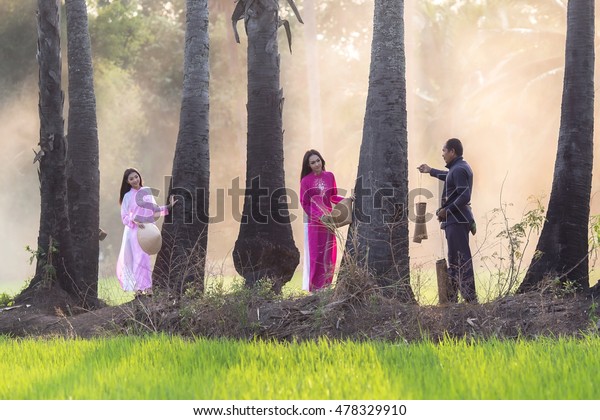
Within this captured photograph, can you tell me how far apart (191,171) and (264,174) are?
1042mm

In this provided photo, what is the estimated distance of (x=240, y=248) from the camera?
12945 millimetres

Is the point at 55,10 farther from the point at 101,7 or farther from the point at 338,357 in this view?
the point at 101,7

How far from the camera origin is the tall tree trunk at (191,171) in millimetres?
12703

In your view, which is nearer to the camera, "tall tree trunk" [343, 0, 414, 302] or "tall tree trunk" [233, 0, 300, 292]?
"tall tree trunk" [343, 0, 414, 302]

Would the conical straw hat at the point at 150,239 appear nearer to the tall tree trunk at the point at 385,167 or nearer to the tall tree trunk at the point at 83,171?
the tall tree trunk at the point at 83,171

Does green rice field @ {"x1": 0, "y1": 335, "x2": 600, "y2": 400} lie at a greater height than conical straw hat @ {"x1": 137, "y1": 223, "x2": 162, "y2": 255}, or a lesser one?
lesser

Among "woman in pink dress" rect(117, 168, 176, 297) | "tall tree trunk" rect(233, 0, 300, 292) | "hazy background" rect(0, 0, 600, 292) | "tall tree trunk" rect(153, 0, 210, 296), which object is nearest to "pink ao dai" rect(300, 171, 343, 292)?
"tall tree trunk" rect(233, 0, 300, 292)

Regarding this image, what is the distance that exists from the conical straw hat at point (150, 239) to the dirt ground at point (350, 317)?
1.66 meters

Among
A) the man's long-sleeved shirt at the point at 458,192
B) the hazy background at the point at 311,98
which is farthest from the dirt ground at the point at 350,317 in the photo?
the hazy background at the point at 311,98

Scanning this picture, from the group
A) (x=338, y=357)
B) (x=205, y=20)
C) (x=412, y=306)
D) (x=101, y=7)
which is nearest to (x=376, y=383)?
(x=338, y=357)

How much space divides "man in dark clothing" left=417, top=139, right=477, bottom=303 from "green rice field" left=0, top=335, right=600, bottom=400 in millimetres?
2517

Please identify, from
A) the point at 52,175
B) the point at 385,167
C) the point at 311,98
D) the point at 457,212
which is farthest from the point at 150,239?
the point at 311,98

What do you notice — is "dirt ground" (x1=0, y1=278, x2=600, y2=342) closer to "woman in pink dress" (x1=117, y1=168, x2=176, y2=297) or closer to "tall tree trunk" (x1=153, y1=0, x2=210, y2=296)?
"tall tree trunk" (x1=153, y1=0, x2=210, y2=296)

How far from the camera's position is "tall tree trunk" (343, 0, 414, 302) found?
11039 mm
